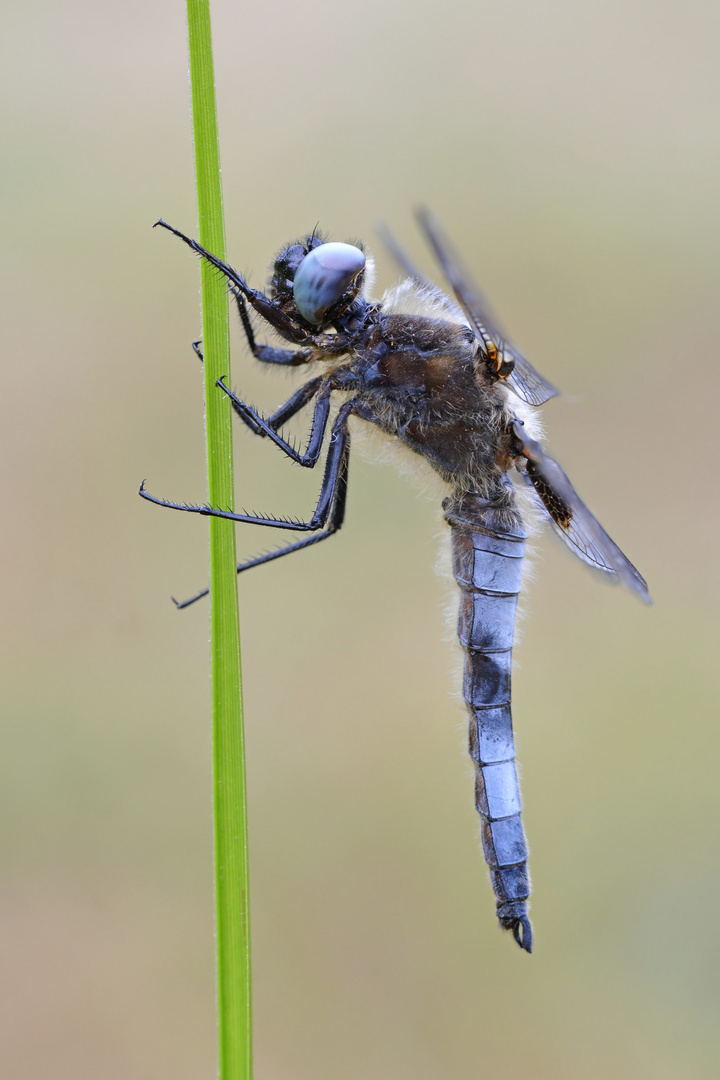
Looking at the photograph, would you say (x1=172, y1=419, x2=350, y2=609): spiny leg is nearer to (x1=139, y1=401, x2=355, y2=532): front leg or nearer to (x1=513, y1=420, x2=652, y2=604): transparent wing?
(x1=139, y1=401, x2=355, y2=532): front leg

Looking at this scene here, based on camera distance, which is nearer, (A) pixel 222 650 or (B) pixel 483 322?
(A) pixel 222 650

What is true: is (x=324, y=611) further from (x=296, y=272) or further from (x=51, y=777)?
(x=296, y=272)

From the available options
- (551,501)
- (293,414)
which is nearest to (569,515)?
(551,501)

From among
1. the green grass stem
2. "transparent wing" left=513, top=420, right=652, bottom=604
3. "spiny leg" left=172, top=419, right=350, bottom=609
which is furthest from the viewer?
"spiny leg" left=172, top=419, right=350, bottom=609

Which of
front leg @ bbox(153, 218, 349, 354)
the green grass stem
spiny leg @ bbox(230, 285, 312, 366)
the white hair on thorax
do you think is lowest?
the green grass stem

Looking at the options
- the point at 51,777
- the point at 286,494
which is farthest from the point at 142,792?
the point at 286,494

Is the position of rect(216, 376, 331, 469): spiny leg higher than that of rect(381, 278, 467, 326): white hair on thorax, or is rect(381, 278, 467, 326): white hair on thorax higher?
rect(381, 278, 467, 326): white hair on thorax

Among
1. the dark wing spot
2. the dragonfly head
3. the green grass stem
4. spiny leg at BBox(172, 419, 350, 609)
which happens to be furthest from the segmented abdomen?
the green grass stem

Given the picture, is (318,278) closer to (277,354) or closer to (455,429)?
(277,354)
